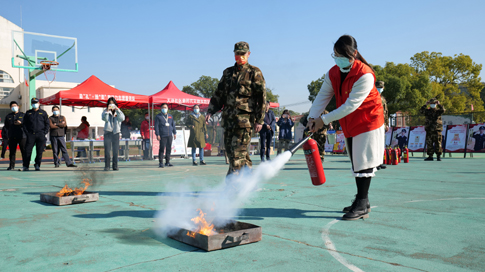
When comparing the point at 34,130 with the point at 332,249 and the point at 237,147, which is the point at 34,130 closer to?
the point at 237,147

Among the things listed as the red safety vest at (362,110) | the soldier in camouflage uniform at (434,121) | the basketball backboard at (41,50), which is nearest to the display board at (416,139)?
the soldier in camouflage uniform at (434,121)

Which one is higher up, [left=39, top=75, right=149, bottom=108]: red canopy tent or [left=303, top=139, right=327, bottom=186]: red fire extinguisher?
[left=39, top=75, right=149, bottom=108]: red canopy tent

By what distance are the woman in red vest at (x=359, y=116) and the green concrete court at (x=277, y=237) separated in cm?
52

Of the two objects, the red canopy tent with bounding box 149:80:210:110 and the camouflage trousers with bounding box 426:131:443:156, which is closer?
the camouflage trousers with bounding box 426:131:443:156

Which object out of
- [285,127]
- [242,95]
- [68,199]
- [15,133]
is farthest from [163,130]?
[242,95]

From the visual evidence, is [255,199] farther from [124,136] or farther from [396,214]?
[124,136]

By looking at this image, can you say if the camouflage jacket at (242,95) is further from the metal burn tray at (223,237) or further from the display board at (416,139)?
the display board at (416,139)

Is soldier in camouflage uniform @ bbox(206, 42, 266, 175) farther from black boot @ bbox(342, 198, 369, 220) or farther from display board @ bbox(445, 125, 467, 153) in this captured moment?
display board @ bbox(445, 125, 467, 153)

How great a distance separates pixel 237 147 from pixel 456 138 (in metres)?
16.4

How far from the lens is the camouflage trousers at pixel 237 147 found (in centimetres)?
523

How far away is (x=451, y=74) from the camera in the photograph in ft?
164

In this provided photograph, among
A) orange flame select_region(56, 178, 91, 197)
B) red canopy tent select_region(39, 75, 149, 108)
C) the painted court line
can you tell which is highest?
red canopy tent select_region(39, 75, 149, 108)

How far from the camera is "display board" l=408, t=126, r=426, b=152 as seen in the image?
19.2 metres

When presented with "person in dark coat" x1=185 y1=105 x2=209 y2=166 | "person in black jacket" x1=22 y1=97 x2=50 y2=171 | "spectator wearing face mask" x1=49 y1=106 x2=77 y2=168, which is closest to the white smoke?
"person in dark coat" x1=185 y1=105 x2=209 y2=166
